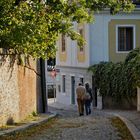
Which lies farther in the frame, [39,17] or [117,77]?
[117,77]

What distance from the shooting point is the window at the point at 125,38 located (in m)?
37.7

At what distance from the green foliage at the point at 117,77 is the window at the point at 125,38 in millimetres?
3104

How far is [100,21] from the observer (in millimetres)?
37156

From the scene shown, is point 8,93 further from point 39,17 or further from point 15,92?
point 39,17

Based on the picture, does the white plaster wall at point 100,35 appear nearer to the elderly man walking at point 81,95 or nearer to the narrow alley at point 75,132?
the elderly man walking at point 81,95

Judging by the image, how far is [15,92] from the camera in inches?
776

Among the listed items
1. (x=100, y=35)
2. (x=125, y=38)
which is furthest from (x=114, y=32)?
(x=125, y=38)

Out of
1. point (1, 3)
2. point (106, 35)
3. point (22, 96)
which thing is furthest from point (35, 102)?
point (106, 35)

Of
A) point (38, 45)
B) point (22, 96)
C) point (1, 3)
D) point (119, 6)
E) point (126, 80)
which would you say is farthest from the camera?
point (126, 80)

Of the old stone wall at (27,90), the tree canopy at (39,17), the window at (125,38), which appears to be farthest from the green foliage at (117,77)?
the tree canopy at (39,17)

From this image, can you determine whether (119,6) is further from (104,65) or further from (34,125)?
(104,65)

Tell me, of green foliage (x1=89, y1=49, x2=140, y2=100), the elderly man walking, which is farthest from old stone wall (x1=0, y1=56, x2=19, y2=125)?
green foliage (x1=89, y1=49, x2=140, y2=100)

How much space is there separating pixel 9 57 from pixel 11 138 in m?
4.49

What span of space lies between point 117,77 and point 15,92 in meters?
12.8
